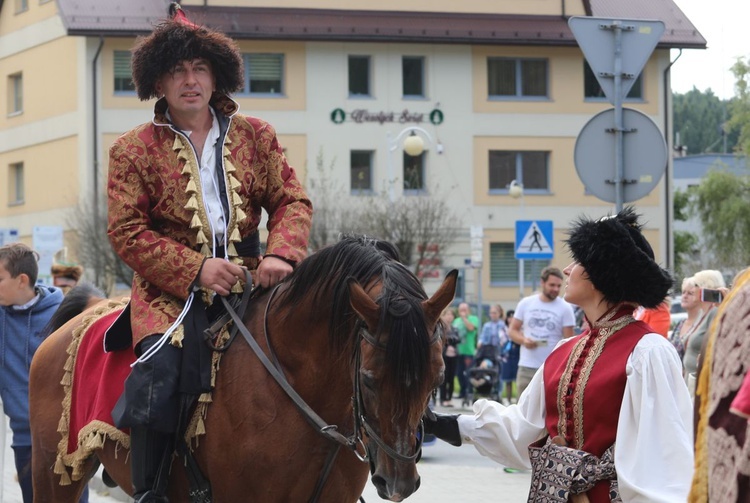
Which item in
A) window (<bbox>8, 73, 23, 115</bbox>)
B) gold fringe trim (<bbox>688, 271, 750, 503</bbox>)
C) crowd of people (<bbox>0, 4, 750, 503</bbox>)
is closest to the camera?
gold fringe trim (<bbox>688, 271, 750, 503</bbox>)

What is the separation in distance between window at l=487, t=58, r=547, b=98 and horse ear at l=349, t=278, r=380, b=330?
39923 millimetres

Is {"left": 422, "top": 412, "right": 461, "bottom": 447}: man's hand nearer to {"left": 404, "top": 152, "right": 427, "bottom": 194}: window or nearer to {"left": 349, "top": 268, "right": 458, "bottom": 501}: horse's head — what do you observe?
{"left": 349, "top": 268, "right": 458, "bottom": 501}: horse's head

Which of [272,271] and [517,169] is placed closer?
Result: [272,271]

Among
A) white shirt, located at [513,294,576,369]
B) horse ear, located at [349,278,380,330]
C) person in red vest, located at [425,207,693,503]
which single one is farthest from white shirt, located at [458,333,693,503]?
white shirt, located at [513,294,576,369]

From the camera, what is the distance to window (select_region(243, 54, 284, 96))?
4244 cm

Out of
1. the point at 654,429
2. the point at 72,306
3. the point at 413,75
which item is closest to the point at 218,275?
the point at 654,429

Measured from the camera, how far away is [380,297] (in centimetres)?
479

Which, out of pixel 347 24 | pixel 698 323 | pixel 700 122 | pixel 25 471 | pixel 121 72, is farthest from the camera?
pixel 700 122

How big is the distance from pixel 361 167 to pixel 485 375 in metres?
22.1

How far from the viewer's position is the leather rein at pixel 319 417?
182 inches

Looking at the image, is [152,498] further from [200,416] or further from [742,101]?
[742,101]

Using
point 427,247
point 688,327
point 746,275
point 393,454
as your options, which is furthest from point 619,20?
point 427,247

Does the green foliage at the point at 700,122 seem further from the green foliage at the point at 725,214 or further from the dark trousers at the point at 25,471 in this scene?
the dark trousers at the point at 25,471

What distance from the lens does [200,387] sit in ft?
17.3
